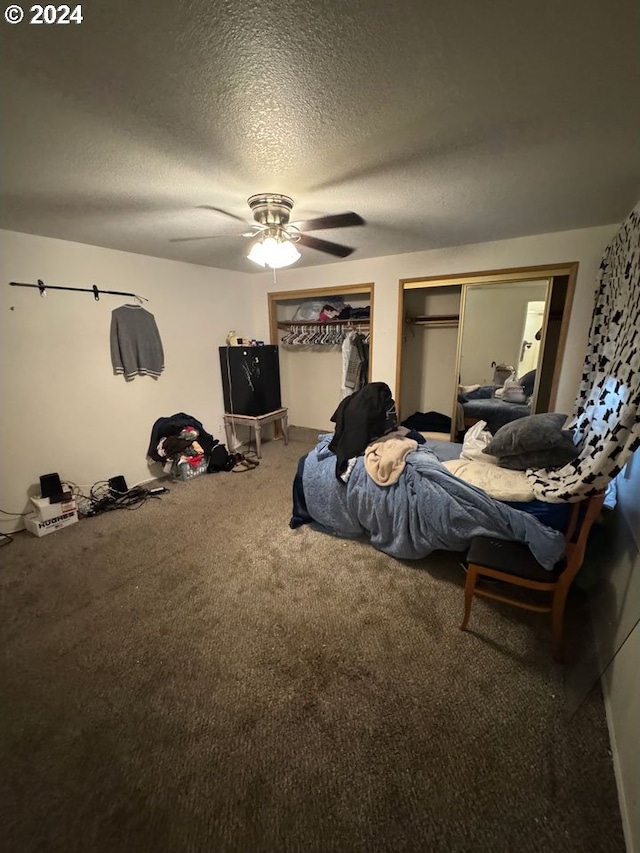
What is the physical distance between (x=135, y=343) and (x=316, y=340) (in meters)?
2.17

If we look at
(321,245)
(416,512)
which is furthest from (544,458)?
(321,245)

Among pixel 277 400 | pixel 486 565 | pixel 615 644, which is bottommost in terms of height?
pixel 615 644

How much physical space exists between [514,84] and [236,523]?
2.92 meters

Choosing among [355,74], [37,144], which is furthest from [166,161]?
[355,74]

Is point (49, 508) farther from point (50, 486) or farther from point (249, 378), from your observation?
point (249, 378)

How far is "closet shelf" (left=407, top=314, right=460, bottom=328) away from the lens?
12.5 ft

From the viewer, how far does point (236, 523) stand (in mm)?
2771

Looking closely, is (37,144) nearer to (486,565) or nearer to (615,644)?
(486,565)

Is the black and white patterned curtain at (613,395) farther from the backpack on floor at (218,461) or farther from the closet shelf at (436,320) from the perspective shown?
the backpack on floor at (218,461)

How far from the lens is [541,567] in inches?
62.3

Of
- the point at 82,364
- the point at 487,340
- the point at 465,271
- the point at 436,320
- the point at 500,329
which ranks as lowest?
the point at 82,364

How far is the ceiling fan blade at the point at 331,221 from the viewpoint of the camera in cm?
220

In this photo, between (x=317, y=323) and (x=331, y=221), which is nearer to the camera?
(x=331, y=221)

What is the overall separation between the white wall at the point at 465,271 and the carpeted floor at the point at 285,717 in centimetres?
221
